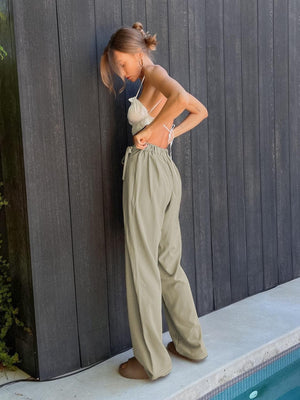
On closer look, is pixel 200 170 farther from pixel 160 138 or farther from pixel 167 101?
pixel 167 101

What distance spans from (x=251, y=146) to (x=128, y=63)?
1.36 m

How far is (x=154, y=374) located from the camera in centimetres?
203

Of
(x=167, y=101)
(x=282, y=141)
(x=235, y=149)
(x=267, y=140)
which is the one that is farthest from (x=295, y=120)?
(x=167, y=101)

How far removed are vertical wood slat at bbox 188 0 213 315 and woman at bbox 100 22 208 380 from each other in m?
0.65

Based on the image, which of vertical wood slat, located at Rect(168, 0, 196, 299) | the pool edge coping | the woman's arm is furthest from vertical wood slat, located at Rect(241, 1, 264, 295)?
the woman's arm

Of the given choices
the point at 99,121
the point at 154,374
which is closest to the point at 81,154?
the point at 99,121

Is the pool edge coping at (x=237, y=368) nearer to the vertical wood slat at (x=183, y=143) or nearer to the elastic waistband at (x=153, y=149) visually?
the vertical wood slat at (x=183, y=143)

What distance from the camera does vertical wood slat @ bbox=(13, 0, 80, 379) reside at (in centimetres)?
198

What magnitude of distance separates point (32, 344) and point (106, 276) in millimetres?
460

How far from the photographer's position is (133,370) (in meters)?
2.12

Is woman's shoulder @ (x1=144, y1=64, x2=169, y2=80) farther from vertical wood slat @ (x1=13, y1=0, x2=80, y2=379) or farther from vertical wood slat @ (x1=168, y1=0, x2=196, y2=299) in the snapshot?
vertical wood slat @ (x1=168, y1=0, x2=196, y2=299)

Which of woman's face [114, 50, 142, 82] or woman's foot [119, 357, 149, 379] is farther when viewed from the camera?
woman's foot [119, 357, 149, 379]

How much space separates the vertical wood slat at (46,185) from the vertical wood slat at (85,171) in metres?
0.04

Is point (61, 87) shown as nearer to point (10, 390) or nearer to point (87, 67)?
point (87, 67)
